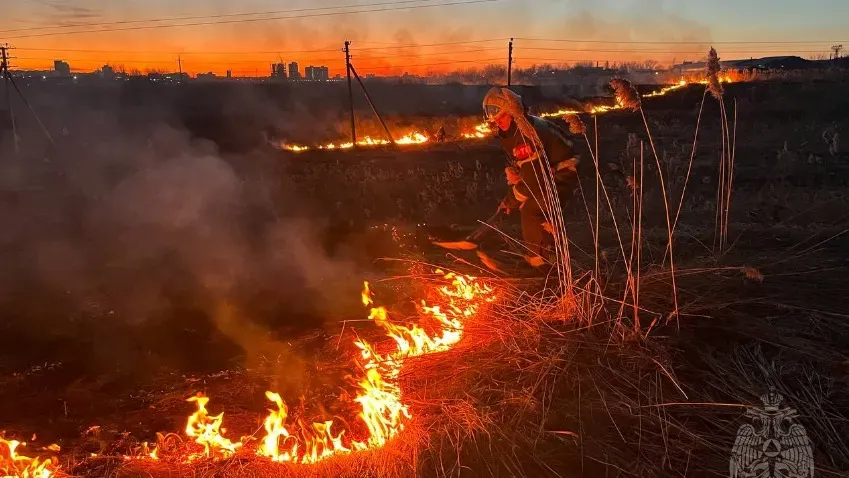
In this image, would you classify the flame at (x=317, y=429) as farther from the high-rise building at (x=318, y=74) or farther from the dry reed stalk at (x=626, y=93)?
the high-rise building at (x=318, y=74)

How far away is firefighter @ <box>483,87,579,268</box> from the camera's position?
522 centimetres

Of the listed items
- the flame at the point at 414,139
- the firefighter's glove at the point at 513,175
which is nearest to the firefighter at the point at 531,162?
the firefighter's glove at the point at 513,175

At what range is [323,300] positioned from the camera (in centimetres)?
580

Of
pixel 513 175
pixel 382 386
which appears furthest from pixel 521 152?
pixel 382 386

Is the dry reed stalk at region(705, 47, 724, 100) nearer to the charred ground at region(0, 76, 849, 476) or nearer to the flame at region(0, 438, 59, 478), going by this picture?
the charred ground at region(0, 76, 849, 476)

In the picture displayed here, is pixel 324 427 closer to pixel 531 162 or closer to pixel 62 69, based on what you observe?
pixel 531 162

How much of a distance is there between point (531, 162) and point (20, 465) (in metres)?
4.28

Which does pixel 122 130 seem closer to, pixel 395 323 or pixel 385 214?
pixel 385 214

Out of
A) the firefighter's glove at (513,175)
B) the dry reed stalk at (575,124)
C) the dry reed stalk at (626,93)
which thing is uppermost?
the dry reed stalk at (626,93)

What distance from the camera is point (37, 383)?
4.32m

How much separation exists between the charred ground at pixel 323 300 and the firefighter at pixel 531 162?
0.82 metres

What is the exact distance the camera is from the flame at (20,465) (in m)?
3.13

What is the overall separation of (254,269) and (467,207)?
5.21m

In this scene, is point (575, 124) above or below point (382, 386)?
above
